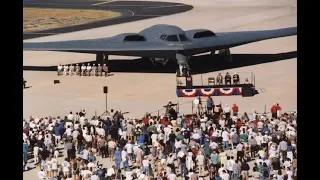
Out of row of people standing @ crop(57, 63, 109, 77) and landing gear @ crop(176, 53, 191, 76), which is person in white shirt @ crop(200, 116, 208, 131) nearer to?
landing gear @ crop(176, 53, 191, 76)

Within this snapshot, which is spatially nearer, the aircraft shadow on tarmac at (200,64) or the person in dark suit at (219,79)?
the person in dark suit at (219,79)

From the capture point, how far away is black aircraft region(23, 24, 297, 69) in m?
37.6

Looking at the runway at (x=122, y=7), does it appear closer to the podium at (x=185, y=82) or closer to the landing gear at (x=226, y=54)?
the landing gear at (x=226, y=54)

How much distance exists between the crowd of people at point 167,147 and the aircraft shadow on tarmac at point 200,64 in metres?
11.2

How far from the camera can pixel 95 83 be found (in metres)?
36.7

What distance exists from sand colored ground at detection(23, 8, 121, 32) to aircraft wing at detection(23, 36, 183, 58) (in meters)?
16.2

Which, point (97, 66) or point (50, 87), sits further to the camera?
point (97, 66)

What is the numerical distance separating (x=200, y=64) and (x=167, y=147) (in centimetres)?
1607

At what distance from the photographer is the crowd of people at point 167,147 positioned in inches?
899

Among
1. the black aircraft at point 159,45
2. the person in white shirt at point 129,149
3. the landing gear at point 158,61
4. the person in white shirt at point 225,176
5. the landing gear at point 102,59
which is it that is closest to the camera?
the person in white shirt at point 225,176

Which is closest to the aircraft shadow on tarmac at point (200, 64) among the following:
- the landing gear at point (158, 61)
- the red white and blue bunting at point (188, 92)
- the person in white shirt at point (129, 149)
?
the landing gear at point (158, 61)
